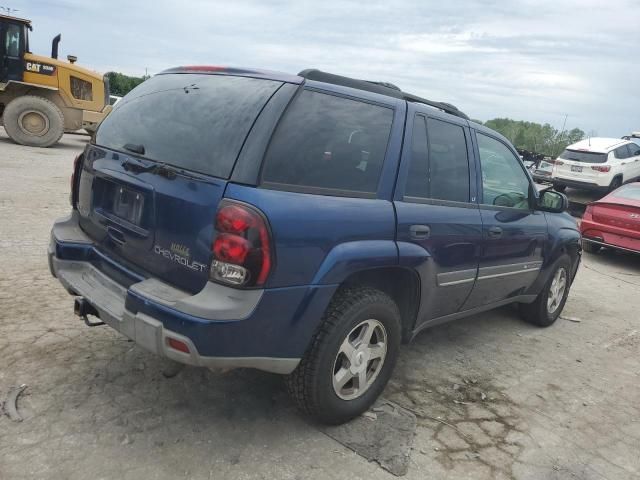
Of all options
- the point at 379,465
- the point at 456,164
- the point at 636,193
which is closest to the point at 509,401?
the point at 379,465

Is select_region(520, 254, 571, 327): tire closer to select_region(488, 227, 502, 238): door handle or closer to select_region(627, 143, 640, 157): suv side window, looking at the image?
select_region(488, 227, 502, 238): door handle

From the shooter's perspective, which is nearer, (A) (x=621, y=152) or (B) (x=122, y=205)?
(B) (x=122, y=205)

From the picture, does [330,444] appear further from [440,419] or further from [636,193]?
[636,193]

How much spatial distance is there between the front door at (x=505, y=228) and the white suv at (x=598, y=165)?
11.5m

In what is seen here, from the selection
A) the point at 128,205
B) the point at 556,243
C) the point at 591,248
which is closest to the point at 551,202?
the point at 556,243

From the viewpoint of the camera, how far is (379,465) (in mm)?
2633

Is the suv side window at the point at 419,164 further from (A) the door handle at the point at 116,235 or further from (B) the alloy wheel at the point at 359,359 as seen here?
(A) the door handle at the point at 116,235

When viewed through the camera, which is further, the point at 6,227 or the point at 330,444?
the point at 6,227

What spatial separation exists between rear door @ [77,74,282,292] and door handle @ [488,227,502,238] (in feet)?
6.35

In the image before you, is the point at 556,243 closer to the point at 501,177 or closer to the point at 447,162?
the point at 501,177

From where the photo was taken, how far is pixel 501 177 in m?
4.09

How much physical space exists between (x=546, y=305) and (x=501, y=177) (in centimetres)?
159

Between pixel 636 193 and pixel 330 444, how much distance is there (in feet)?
27.5

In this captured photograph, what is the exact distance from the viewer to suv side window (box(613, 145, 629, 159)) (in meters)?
14.7
